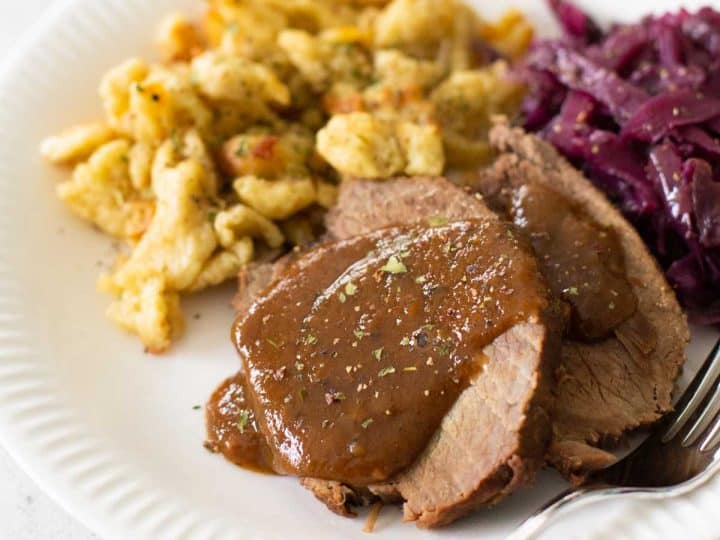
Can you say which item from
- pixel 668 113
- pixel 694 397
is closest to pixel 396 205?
pixel 668 113

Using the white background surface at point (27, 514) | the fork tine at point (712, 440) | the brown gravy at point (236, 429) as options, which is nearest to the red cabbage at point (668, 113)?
the fork tine at point (712, 440)

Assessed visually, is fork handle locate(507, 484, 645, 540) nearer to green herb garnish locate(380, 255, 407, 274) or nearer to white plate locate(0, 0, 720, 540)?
white plate locate(0, 0, 720, 540)

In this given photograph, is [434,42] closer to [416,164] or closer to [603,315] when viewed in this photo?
[416,164]

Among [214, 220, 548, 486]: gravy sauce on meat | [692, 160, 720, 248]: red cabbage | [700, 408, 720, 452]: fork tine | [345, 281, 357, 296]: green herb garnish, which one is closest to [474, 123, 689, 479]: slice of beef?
[700, 408, 720, 452]: fork tine

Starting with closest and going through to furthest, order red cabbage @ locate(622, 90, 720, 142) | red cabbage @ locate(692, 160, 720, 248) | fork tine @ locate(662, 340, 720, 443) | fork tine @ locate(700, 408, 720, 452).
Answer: fork tine @ locate(700, 408, 720, 452) < fork tine @ locate(662, 340, 720, 443) < red cabbage @ locate(692, 160, 720, 248) < red cabbage @ locate(622, 90, 720, 142)

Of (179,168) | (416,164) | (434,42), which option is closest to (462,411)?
(416,164)

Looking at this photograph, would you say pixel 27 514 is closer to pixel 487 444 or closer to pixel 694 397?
pixel 487 444
